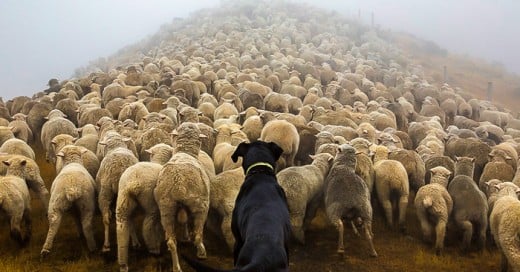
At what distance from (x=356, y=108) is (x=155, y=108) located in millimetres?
7297

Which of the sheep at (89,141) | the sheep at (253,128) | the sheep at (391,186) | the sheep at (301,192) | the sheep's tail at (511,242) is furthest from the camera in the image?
the sheep at (253,128)

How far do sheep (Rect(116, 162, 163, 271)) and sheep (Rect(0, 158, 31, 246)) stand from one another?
181 centimetres

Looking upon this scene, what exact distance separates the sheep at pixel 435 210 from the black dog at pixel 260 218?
3895 millimetres

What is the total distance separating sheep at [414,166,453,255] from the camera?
815 cm

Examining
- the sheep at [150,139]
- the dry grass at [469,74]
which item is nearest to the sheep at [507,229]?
the sheep at [150,139]

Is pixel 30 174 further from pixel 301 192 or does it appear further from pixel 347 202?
pixel 347 202

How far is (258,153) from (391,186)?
448 centimetres

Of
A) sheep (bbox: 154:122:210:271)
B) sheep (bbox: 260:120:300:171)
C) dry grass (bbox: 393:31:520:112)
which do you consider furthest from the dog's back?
dry grass (bbox: 393:31:520:112)

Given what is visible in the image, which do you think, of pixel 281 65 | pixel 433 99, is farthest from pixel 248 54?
pixel 433 99

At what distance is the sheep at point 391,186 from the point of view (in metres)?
9.00

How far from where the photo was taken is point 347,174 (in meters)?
8.27

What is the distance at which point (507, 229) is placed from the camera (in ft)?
23.4

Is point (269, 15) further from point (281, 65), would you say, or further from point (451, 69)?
point (281, 65)

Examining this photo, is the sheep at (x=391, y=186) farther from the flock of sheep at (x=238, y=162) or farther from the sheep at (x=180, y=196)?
the sheep at (x=180, y=196)
